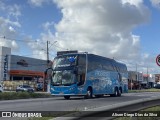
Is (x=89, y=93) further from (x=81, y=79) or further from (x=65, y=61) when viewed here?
(x=65, y=61)

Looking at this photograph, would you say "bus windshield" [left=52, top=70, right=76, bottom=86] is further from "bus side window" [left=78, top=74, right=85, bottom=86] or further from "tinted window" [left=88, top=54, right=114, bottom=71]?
"tinted window" [left=88, top=54, right=114, bottom=71]

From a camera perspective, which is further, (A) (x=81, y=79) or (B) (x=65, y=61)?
(A) (x=81, y=79)

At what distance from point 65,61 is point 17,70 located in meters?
54.6

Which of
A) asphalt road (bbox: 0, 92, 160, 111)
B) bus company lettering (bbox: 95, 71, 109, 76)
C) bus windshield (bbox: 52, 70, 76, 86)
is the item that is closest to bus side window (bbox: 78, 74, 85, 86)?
bus windshield (bbox: 52, 70, 76, 86)

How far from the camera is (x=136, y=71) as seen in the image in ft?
400

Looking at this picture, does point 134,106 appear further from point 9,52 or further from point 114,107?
point 9,52

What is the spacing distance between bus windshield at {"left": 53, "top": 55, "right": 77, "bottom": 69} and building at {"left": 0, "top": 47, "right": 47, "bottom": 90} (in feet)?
132

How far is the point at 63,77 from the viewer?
3112 cm

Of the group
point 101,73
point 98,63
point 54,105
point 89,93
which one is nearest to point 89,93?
point 89,93

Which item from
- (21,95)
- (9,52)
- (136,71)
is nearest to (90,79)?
(21,95)

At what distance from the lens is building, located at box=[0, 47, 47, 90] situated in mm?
77188

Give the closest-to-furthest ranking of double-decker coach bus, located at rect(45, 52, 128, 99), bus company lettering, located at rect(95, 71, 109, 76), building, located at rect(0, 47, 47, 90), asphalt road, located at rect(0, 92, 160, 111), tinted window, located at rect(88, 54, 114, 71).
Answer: asphalt road, located at rect(0, 92, 160, 111), double-decker coach bus, located at rect(45, 52, 128, 99), tinted window, located at rect(88, 54, 114, 71), bus company lettering, located at rect(95, 71, 109, 76), building, located at rect(0, 47, 47, 90)

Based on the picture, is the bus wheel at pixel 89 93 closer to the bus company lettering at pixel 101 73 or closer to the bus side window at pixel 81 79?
the bus side window at pixel 81 79

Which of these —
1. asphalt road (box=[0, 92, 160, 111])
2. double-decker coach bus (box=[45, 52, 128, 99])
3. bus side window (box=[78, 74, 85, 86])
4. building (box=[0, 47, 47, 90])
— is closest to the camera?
asphalt road (box=[0, 92, 160, 111])
